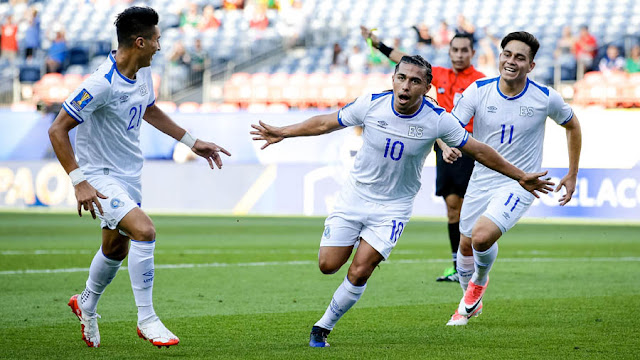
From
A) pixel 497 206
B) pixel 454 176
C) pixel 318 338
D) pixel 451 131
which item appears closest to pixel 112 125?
pixel 318 338

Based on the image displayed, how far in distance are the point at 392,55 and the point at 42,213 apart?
12778 millimetres

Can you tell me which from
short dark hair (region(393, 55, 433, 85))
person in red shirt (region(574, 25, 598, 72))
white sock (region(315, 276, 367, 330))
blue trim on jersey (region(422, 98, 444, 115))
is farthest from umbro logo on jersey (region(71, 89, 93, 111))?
person in red shirt (region(574, 25, 598, 72))

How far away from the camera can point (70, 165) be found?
5.61 metres

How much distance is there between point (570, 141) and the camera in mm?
7438

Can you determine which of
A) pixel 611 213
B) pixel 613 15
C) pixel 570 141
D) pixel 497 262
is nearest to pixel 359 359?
pixel 570 141

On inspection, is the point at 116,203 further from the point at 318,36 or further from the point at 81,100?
the point at 318,36

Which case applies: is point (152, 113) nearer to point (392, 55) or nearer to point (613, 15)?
point (392, 55)

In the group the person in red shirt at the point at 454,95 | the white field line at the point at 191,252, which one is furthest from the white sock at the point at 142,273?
the white field line at the point at 191,252

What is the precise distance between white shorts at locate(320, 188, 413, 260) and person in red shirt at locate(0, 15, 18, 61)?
24.6 meters

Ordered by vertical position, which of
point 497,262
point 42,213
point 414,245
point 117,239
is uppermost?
point 117,239

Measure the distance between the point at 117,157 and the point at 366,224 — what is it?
1692 millimetres

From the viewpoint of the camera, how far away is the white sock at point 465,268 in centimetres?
775

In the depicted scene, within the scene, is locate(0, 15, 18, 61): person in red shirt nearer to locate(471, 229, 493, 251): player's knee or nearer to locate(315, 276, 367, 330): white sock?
locate(471, 229, 493, 251): player's knee

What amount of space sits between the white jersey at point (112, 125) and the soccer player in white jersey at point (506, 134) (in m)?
2.50
